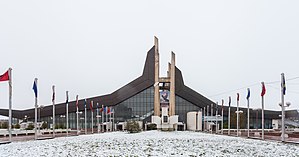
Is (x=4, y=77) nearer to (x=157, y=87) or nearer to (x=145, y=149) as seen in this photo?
(x=145, y=149)

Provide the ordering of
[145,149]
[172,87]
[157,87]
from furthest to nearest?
[172,87] < [157,87] < [145,149]

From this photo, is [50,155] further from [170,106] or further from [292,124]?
[292,124]

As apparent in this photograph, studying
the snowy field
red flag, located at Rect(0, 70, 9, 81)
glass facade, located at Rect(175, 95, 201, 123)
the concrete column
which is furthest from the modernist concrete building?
the snowy field

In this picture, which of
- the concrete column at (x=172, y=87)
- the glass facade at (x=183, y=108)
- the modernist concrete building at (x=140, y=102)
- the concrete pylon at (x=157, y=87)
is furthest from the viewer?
the glass facade at (x=183, y=108)

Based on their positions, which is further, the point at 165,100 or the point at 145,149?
the point at 165,100

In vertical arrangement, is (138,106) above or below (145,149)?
below

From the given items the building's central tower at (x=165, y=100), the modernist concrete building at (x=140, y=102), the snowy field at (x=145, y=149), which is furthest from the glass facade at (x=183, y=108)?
the snowy field at (x=145, y=149)

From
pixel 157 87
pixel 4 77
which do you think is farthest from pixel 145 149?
pixel 157 87

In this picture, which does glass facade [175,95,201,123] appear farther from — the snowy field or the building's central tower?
the snowy field

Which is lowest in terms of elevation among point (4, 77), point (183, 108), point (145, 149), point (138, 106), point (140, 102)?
point (183, 108)

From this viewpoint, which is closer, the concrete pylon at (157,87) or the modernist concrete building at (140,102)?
the concrete pylon at (157,87)

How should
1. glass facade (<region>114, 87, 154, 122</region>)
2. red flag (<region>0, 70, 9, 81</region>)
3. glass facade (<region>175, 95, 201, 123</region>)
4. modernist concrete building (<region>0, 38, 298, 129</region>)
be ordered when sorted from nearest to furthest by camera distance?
red flag (<region>0, 70, 9, 81</region>) < modernist concrete building (<region>0, 38, 298, 129</region>) < glass facade (<region>114, 87, 154, 122</region>) < glass facade (<region>175, 95, 201, 123</region>)

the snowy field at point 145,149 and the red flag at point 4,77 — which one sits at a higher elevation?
the red flag at point 4,77

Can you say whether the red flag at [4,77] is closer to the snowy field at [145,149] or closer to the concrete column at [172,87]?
the snowy field at [145,149]
